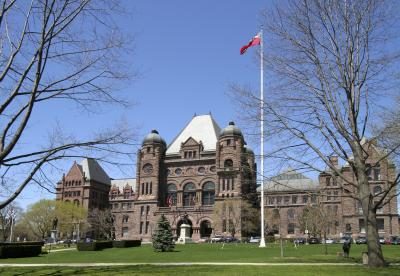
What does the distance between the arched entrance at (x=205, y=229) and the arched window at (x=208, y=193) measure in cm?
465

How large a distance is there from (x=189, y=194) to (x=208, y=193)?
4.02m

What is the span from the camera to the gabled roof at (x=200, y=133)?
309 feet

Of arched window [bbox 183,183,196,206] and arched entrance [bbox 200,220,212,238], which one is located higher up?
arched window [bbox 183,183,196,206]

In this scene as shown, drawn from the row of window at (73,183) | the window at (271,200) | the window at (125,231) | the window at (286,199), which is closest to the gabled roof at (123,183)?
the row of window at (73,183)

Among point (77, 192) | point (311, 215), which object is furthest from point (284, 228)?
point (77, 192)

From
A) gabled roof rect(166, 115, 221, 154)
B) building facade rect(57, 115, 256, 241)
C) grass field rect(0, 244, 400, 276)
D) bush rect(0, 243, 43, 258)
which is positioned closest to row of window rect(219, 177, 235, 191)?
building facade rect(57, 115, 256, 241)

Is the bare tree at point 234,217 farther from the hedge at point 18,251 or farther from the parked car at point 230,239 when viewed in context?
the hedge at point 18,251

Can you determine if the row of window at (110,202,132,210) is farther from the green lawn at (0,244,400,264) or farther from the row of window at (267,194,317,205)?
the green lawn at (0,244,400,264)

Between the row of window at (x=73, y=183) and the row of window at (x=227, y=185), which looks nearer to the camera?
the row of window at (x=227, y=185)

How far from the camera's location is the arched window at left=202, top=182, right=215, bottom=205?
88000mm

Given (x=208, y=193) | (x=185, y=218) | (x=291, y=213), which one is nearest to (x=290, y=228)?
(x=291, y=213)

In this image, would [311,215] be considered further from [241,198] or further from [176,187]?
[176,187]

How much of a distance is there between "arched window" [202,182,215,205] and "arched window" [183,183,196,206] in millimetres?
2079

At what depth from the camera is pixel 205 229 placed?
85500mm
